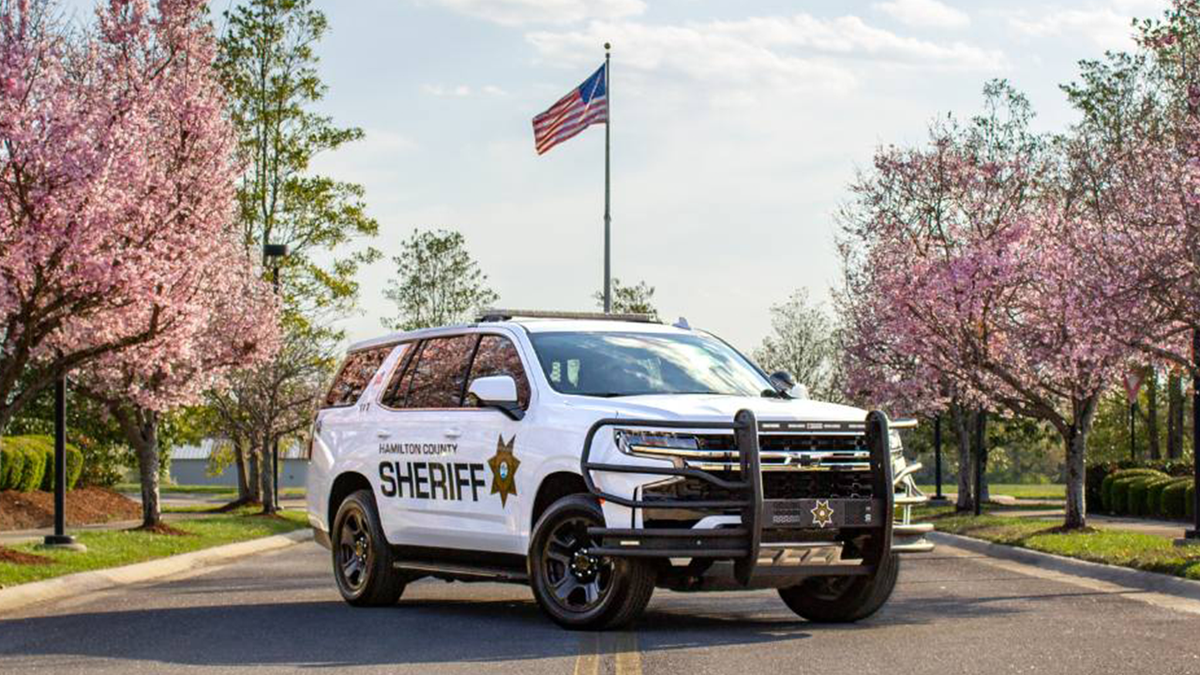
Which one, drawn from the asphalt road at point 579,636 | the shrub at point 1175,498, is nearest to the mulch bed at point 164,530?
the asphalt road at point 579,636

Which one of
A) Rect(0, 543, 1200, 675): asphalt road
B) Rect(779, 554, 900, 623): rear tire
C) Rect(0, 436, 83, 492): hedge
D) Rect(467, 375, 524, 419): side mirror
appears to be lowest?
→ Rect(0, 543, 1200, 675): asphalt road

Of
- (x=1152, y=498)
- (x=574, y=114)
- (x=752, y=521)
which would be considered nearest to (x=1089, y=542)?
(x=752, y=521)

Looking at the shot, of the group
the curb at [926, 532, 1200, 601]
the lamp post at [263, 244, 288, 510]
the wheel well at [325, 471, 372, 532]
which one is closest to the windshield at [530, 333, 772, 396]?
the wheel well at [325, 471, 372, 532]

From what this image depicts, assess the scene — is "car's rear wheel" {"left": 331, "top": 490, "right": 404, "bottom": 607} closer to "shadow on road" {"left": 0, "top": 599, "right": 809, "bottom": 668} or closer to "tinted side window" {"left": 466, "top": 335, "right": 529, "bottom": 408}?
"shadow on road" {"left": 0, "top": 599, "right": 809, "bottom": 668}

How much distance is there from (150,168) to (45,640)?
923 cm

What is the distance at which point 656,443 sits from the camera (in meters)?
11.5

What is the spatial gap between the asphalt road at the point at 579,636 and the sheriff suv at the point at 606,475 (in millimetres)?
406

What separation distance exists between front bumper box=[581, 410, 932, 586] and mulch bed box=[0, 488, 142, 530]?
77.1 ft

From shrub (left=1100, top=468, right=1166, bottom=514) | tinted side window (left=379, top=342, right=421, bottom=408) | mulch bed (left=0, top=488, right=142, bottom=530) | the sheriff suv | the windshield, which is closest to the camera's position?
the sheriff suv

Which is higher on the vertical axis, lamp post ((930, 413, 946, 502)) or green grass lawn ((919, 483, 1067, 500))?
lamp post ((930, 413, 946, 502))

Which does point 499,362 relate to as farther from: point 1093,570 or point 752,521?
point 1093,570

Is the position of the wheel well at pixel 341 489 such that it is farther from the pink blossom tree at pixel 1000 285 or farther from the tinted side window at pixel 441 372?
the pink blossom tree at pixel 1000 285

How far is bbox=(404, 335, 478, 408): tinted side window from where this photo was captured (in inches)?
546

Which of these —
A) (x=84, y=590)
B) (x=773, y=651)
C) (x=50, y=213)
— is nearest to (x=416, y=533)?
(x=773, y=651)
